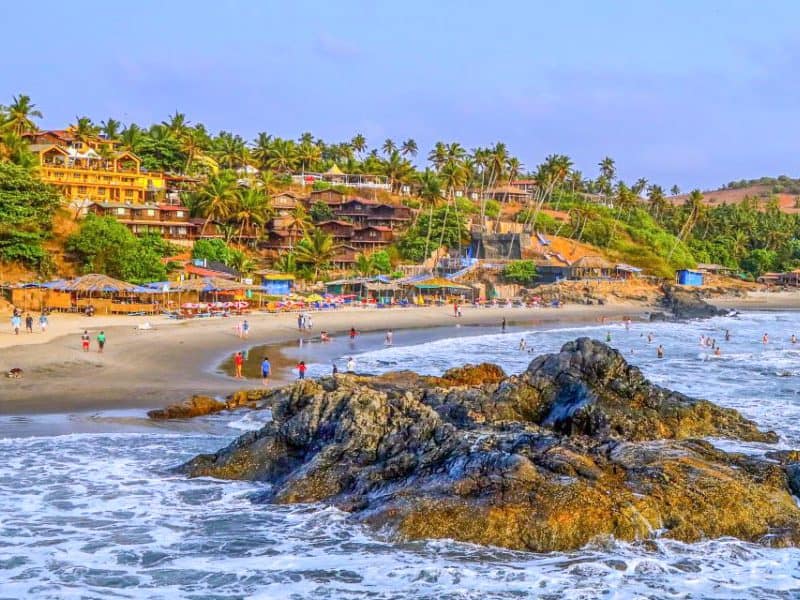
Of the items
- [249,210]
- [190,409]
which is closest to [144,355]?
[190,409]

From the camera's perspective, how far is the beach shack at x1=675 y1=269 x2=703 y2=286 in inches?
3327

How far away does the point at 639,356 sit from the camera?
38844mm

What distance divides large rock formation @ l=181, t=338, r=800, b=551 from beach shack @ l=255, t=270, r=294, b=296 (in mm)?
42851

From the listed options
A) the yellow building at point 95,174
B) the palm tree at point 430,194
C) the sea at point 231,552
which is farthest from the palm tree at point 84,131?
the sea at point 231,552

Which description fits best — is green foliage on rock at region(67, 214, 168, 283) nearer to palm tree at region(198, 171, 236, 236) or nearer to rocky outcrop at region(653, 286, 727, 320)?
palm tree at region(198, 171, 236, 236)

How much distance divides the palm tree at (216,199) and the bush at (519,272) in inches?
934

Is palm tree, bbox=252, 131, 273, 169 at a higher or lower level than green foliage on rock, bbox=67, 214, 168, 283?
higher

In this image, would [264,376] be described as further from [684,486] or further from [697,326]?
[697,326]

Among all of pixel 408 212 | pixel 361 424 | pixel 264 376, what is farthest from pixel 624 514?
pixel 408 212

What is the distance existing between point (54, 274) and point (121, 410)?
3566 cm

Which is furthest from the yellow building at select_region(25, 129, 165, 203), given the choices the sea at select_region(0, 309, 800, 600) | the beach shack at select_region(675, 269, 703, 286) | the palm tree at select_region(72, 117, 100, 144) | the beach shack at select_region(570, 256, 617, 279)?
the sea at select_region(0, 309, 800, 600)

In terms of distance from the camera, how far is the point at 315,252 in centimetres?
6800

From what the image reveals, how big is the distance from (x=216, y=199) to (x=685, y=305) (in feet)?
125

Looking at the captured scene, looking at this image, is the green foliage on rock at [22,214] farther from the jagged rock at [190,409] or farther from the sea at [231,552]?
the sea at [231,552]
